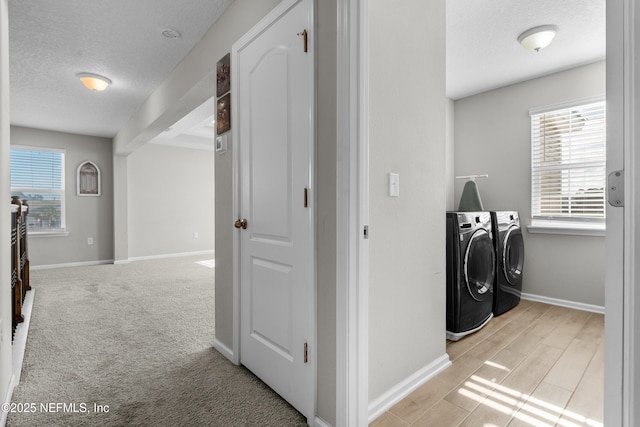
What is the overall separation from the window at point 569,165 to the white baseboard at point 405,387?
2.30 metres

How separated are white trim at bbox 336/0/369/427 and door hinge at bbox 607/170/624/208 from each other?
78 centimetres

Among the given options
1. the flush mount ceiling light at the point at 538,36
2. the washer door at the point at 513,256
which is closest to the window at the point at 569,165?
the washer door at the point at 513,256

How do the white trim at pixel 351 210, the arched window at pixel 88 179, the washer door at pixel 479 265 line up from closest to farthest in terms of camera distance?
the white trim at pixel 351 210 → the washer door at pixel 479 265 → the arched window at pixel 88 179

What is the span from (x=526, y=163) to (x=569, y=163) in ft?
1.25

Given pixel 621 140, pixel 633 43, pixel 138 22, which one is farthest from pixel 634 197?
pixel 138 22

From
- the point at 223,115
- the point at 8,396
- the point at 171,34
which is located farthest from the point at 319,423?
the point at 171,34

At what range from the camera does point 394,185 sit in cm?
163

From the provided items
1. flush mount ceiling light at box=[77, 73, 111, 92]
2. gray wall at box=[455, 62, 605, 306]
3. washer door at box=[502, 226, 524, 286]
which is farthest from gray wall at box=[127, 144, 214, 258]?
washer door at box=[502, 226, 524, 286]

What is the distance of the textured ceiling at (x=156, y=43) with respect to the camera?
224 centimetres

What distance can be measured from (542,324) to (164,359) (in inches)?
120

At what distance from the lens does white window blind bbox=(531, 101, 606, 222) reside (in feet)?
10.2

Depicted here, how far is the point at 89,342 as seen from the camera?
2414 millimetres

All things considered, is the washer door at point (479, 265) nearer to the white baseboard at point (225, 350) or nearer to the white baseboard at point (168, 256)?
the white baseboard at point (225, 350)

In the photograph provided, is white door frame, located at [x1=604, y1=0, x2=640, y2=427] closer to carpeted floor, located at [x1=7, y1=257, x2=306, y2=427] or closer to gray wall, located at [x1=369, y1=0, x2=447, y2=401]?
gray wall, located at [x1=369, y1=0, x2=447, y2=401]
